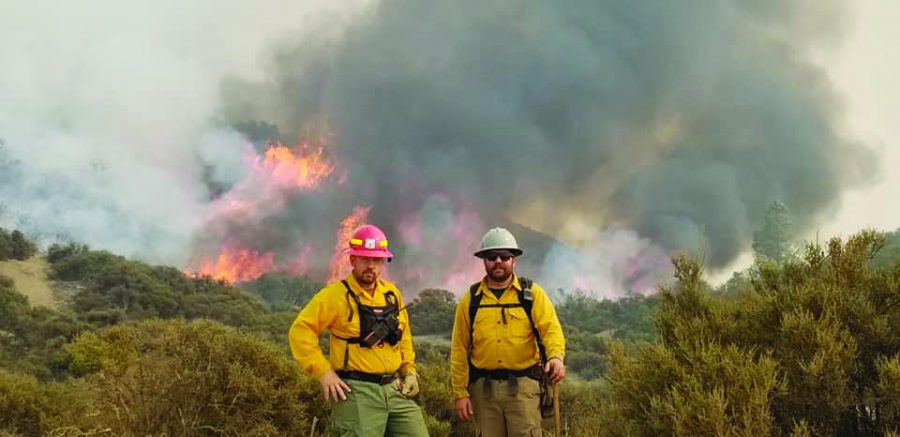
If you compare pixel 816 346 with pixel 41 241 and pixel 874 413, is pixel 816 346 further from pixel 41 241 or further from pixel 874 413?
pixel 41 241

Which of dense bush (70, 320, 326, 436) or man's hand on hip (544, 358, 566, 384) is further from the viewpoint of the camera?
dense bush (70, 320, 326, 436)

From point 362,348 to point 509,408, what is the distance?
134cm

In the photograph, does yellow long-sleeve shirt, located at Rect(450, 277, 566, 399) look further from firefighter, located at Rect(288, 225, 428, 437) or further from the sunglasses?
firefighter, located at Rect(288, 225, 428, 437)

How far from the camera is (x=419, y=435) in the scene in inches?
215

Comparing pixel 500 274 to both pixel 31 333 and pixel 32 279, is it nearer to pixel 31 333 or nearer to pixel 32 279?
pixel 31 333

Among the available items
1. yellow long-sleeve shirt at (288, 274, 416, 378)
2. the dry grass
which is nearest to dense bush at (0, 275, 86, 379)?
the dry grass

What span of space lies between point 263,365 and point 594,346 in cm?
7224

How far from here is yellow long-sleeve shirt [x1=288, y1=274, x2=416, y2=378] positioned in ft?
16.9

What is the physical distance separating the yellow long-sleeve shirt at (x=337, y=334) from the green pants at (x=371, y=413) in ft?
0.56

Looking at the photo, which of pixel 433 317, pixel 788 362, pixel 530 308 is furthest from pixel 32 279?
pixel 788 362

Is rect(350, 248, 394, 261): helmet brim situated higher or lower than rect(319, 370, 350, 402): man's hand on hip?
higher

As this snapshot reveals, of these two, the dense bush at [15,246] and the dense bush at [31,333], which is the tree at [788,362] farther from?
the dense bush at [15,246]

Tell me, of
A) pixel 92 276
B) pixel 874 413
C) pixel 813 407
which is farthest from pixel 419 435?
pixel 92 276

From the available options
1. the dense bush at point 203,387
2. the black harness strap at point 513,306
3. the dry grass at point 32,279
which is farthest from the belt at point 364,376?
the dry grass at point 32,279
